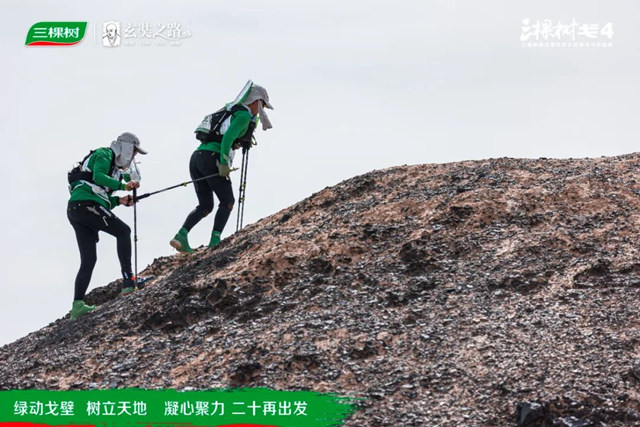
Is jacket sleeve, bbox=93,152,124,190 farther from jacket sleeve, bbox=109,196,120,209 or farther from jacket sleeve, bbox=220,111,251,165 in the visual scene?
jacket sleeve, bbox=220,111,251,165

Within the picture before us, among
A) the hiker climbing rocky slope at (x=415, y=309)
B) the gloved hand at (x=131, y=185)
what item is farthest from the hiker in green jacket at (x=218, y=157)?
the gloved hand at (x=131, y=185)

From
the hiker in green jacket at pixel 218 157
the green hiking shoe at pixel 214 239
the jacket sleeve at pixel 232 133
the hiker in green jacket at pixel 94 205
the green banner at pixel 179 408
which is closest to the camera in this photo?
the green banner at pixel 179 408

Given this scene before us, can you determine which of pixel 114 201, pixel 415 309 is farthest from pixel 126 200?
pixel 415 309

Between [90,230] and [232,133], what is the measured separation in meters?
2.64

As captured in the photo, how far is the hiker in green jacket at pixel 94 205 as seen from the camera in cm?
1574

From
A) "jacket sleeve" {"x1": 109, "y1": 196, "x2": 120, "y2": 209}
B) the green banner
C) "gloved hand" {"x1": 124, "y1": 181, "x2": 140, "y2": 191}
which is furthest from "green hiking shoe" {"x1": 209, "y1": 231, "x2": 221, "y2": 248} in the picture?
the green banner

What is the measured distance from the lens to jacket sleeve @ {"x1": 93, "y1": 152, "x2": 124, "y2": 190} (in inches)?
613

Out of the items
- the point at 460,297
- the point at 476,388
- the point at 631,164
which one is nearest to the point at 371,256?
the point at 460,297

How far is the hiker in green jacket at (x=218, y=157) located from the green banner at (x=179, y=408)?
4.56 meters

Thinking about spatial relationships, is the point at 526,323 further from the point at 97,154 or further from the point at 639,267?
the point at 97,154

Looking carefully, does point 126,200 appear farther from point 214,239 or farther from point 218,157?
point 214,239

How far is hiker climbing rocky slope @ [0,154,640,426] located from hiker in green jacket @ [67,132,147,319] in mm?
638

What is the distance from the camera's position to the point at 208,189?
56.9ft

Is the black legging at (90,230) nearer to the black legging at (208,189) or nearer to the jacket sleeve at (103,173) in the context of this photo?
the jacket sleeve at (103,173)
